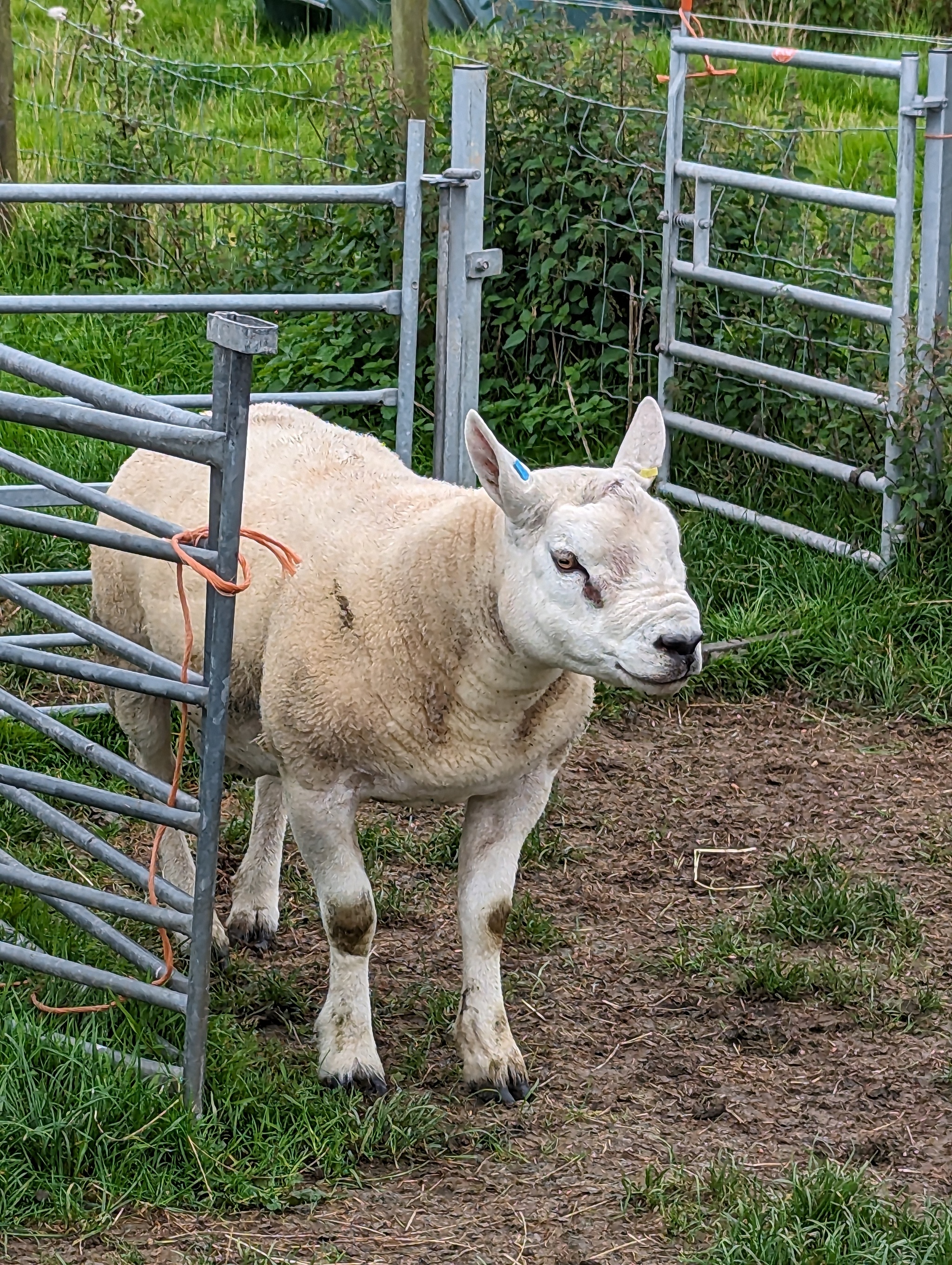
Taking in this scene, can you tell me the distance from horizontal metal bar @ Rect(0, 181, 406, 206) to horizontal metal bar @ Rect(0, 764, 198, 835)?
1698 mm

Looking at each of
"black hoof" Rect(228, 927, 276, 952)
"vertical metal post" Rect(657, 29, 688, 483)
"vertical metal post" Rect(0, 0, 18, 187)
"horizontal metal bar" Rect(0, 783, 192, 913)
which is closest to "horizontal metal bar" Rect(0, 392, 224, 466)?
"horizontal metal bar" Rect(0, 783, 192, 913)

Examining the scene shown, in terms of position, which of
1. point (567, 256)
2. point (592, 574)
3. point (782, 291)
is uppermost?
point (567, 256)

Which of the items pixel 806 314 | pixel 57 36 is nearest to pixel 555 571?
pixel 806 314

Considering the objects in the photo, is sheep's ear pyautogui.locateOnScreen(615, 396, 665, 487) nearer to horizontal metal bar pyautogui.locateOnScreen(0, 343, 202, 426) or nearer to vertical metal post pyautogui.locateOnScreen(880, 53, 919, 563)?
horizontal metal bar pyautogui.locateOnScreen(0, 343, 202, 426)

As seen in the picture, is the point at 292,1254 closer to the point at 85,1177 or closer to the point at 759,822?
the point at 85,1177

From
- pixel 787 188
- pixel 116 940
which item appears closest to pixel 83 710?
pixel 116 940

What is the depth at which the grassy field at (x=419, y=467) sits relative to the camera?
10.9 ft

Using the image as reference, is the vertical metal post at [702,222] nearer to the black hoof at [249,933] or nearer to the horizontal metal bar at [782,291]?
the horizontal metal bar at [782,291]

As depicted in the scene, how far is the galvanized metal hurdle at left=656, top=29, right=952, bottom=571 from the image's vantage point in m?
5.88

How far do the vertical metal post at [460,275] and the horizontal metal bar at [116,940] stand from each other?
77.0 inches

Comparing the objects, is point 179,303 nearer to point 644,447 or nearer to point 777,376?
point 644,447

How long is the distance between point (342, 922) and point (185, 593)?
0.80 metres

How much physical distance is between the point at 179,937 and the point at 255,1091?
0.81 metres

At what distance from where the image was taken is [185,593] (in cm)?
390
